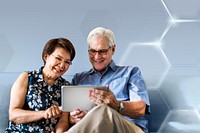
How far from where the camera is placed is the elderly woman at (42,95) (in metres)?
1.49

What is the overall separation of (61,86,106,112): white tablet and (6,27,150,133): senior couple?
0.02m

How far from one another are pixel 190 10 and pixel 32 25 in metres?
0.84

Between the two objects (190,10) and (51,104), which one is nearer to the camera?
(51,104)

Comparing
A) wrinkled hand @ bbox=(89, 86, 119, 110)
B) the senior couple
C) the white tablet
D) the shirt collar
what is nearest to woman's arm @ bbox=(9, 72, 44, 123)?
the senior couple

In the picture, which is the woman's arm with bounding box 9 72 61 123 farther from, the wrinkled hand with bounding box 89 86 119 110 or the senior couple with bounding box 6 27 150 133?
the wrinkled hand with bounding box 89 86 119 110

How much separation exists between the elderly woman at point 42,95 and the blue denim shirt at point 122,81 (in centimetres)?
18

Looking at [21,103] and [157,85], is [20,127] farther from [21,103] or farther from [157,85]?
[157,85]

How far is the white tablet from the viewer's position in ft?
4.63

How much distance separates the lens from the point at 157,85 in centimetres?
184

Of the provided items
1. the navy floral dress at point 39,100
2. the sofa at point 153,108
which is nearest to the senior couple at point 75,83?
the navy floral dress at point 39,100

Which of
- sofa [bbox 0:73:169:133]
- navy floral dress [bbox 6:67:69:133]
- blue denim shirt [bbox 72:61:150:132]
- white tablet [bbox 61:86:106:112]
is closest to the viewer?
white tablet [bbox 61:86:106:112]

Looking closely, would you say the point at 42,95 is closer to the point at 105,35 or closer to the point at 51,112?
the point at 51,112

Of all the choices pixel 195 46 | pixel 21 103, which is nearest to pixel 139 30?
pixel 195 46

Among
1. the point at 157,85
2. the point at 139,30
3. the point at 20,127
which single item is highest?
the point at 139,30
